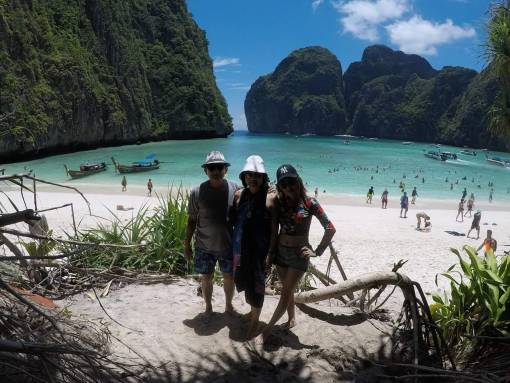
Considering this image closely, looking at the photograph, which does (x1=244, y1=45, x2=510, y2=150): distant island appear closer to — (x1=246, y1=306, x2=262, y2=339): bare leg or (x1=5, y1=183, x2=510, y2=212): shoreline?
(x1=5, y1=183, x2=510, y2=212): shoreline

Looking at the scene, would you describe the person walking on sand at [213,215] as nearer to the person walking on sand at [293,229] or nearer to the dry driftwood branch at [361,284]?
the person walking on sand at [293,229]

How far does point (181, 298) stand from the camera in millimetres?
3799

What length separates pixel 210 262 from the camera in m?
3.29

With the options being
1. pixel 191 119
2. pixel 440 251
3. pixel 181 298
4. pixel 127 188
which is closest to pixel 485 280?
pixel 181 298

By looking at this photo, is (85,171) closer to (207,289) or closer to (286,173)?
(207,289)

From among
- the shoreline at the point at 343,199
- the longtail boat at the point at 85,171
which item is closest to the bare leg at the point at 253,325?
the shoreline at the point at 343,199

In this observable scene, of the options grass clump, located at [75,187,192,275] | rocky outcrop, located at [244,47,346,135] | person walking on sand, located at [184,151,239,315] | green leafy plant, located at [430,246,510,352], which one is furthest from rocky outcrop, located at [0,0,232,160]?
rocky outcrop, located at [244,47,346,135]

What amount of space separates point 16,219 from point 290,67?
181m

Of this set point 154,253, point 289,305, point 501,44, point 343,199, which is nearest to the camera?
point 289,305

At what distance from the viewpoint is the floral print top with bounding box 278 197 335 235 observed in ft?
9.63

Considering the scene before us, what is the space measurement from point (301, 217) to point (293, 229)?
109 millimetres

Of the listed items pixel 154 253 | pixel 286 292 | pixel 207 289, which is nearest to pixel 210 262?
pixel 207 289

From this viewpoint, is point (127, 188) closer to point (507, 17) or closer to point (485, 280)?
point (507, 17)

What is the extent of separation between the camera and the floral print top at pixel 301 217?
2.94 meters
